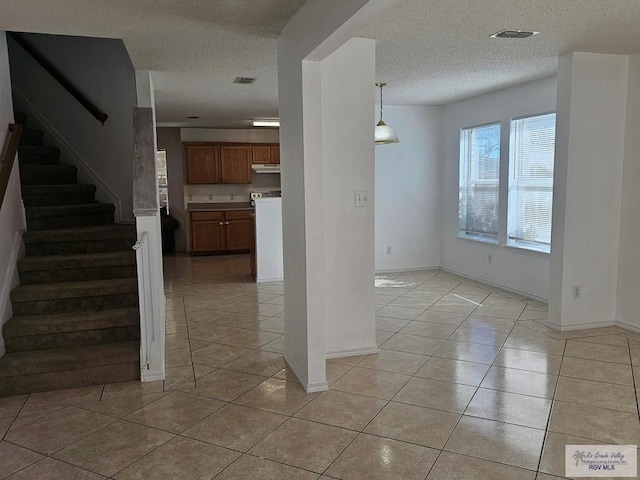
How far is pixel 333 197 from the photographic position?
3.54 m

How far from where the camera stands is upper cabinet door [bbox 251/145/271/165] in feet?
30.1

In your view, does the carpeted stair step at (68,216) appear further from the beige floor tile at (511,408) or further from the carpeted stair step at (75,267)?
the beige floor tile at (511,408)

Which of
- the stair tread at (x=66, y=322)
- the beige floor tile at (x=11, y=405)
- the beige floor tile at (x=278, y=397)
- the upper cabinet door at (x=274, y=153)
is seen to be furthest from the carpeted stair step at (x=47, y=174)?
the upper cabinet door at (x=274, y=153)

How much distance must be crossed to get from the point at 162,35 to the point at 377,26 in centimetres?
142

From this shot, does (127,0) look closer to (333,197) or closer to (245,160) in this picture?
(333,197)

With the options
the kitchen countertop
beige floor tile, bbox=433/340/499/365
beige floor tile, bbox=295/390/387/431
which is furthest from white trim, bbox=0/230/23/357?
the kitchen countertop

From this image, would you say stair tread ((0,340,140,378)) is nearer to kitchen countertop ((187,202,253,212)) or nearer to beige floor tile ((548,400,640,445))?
beige floor tile ((548,400,640,445))

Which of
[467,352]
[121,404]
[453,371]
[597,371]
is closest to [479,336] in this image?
[467,352]

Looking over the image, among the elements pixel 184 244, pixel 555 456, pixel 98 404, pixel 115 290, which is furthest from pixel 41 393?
pixel 184 244

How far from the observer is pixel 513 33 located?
3.40m

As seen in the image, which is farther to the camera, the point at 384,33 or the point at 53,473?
the point at 384,33

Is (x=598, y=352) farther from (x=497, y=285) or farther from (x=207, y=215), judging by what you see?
(x=207, y=215)

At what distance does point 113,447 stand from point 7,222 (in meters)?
2.07

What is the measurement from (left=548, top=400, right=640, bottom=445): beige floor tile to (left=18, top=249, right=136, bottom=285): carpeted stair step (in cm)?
320
